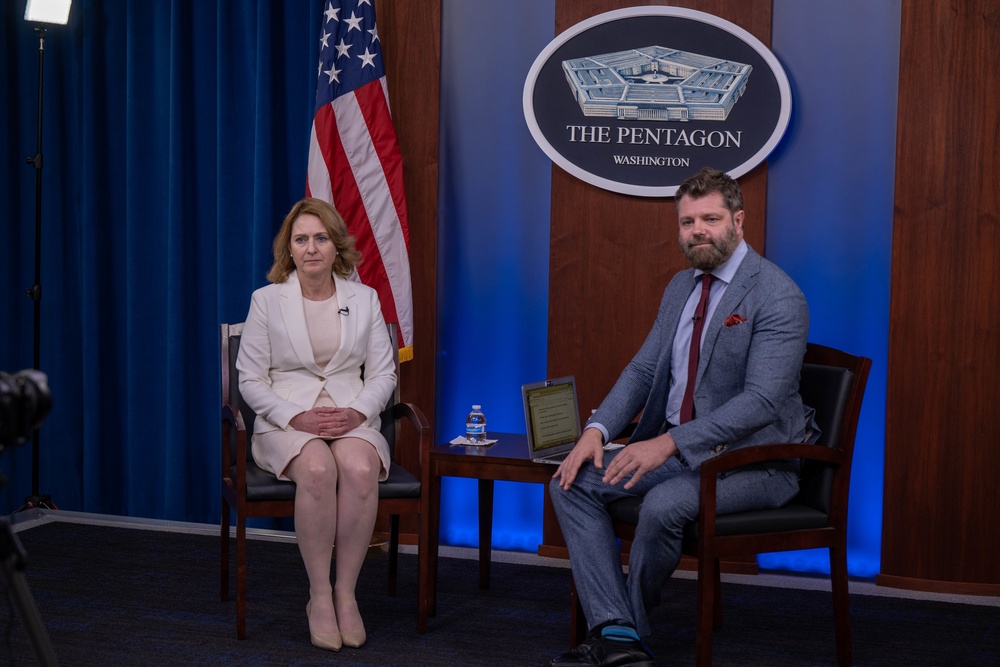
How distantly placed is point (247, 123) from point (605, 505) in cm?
254

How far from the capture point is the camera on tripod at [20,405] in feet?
5.30

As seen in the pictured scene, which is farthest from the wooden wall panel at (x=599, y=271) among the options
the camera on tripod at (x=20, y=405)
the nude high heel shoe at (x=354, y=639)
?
the camera on tripod at (x=20, y=405)

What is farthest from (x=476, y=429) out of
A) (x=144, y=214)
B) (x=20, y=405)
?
(x=144, y=214)

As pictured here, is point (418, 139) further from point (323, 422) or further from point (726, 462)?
point (726, 462)

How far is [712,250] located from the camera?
2.98 metres

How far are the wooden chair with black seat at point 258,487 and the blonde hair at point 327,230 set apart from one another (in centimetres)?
27

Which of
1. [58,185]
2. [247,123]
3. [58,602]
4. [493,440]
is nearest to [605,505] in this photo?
[493,440]

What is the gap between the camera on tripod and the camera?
162 cm

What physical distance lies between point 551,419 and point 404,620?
849 mm

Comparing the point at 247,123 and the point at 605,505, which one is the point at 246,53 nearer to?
the point at 247,123

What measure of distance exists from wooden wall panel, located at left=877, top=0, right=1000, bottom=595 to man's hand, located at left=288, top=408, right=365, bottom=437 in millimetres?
2064

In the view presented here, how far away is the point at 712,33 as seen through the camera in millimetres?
3838

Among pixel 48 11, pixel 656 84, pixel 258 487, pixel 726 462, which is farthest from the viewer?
pixel 48 11

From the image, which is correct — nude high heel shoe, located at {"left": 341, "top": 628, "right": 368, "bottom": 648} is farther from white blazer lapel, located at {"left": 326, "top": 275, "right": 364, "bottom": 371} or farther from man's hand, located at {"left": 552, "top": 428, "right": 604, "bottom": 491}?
Result: white blazer lapel, located at {"left": 326, "top": 275, "right": 364, "bottom": 371}
